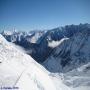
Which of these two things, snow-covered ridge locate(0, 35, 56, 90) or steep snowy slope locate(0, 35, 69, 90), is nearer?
steep snowy slope locate(0, 35, 69, 90)

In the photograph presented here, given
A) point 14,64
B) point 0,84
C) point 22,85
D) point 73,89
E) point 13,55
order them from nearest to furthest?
point 0,84, point 22,85, point 14,64, point 13,55, point 73,89

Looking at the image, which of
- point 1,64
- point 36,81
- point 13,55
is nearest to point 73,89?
point 36,81

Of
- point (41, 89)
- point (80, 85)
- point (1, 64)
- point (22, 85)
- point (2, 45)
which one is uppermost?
point (2, 45)

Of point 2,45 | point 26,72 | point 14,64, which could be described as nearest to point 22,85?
point 26,72

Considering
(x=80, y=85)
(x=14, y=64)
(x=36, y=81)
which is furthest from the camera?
(x=80, y=85)

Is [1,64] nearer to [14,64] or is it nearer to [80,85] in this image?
[14,64]

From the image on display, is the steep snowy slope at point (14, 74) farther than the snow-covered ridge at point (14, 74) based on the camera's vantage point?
No

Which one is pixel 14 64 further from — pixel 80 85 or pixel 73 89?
pixel 80 85

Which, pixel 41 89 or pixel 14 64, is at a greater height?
pixel 14 64

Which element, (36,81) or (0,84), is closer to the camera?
(0,84)
